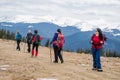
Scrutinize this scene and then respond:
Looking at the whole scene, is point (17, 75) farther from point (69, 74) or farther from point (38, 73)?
point (69, 74)

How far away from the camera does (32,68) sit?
26.8 meters

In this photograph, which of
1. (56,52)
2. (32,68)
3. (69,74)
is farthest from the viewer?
(56,52)

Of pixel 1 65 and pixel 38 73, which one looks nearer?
pixel 38 73

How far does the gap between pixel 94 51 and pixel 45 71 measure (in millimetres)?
4010

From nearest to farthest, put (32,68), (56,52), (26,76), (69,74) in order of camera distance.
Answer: (26,76) → (69,74) → (32,68) → (56,52)

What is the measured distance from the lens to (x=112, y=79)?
79.2ft

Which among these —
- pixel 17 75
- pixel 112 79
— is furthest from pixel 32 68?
pixel 112 79

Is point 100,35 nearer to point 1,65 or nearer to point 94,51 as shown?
point 94,51

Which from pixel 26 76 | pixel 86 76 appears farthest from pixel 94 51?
pixel 26 76

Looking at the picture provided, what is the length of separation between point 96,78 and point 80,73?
7.16 ft

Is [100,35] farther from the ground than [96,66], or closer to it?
farther from the ground

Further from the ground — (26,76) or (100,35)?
(100,35)

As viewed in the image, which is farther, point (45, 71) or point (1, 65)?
point (1, 65)

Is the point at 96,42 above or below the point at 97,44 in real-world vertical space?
above
